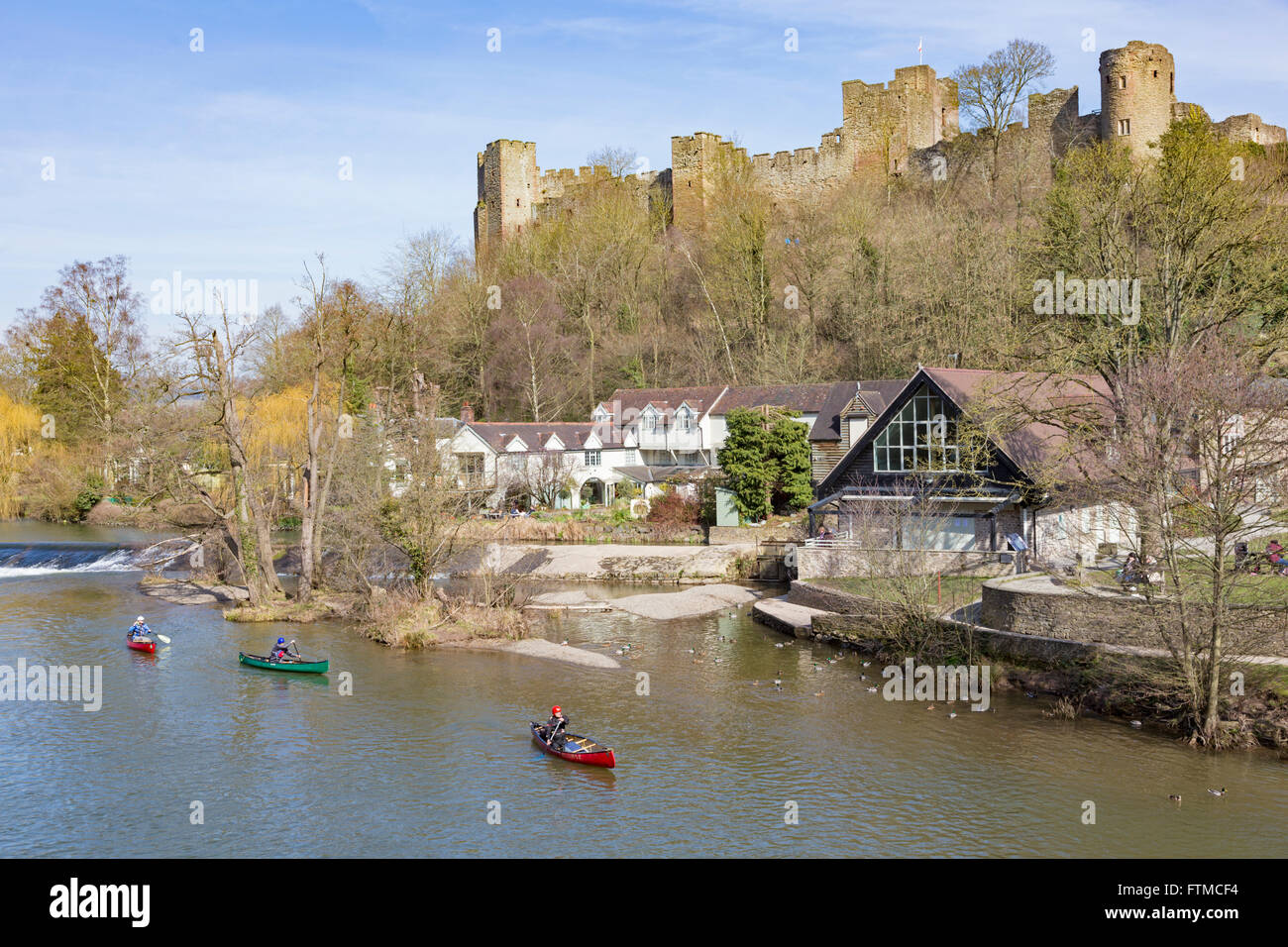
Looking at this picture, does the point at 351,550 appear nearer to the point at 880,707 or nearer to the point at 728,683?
the point at 728,683

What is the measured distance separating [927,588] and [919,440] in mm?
6988

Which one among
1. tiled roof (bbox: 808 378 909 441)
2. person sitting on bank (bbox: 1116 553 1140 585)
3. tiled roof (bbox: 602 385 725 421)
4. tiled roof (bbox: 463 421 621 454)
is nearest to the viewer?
person sitting on bank (bbox: 1116 553 1140 585)

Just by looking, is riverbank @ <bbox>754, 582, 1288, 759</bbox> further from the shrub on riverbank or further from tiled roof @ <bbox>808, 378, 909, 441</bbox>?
tiled roof @ <bbox>808, 378, 909, 441</bbox>

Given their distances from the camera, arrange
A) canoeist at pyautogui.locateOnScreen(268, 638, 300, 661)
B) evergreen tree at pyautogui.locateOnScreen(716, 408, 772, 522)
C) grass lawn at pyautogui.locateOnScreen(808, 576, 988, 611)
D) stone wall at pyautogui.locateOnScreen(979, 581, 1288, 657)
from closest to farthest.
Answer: stone wall at pyautogui.locateOnScreen(979, 581, 1288, 657), canoeist at pyautogui.locateOnScreen(268, 638, 300, 661), grass lawn at pyautogui.locateOnScreen(808, 576, 988, 611), evergreen tree at pyautogui.locateOnScreen(716, 408, 772, 522)

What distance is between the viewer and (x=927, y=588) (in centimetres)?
2703

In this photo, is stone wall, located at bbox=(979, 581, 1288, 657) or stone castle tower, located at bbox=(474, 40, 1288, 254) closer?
stone wall, located at bbox=(979, 581, 1288, 657)

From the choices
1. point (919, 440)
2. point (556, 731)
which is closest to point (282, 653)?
point (556, 731)

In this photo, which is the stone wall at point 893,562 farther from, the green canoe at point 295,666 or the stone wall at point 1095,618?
the green canoe at point 295,666

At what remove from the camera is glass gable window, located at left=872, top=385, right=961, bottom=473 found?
31.8m

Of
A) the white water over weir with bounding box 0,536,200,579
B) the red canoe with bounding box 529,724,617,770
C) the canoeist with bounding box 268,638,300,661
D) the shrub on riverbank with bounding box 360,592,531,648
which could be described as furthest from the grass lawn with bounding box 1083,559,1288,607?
the white water over weir with bounding box 0,536,200,579

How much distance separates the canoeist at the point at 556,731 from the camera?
19484 mm

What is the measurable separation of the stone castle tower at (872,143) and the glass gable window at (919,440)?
99.6 feet

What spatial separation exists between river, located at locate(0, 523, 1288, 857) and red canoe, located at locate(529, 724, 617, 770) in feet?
0.71
